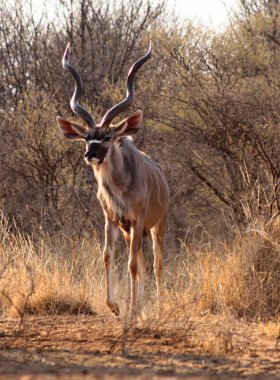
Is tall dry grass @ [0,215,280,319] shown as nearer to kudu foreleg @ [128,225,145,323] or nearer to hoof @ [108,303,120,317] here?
kudu foreleg @ [128,225,145,323]

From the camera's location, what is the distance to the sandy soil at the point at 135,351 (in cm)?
445

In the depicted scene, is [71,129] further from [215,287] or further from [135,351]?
[135,351]

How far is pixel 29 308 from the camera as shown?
A: 7336 mm

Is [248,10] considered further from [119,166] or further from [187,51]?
[119,166]

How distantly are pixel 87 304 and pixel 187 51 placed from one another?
294 inches

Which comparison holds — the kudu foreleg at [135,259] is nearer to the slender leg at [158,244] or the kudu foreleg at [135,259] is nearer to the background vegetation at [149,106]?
the slender leg at [158,244]

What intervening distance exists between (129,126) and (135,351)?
305 cm

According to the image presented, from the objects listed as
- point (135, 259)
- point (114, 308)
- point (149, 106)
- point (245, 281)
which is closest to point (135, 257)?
point (135, 259)

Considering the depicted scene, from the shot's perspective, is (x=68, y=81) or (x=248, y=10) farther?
(x=248, y=10)

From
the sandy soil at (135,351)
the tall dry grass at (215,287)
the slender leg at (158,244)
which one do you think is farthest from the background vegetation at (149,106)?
the sandy soil at (135,351)

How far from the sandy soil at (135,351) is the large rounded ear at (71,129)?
184cm

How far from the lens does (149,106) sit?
14164 mm

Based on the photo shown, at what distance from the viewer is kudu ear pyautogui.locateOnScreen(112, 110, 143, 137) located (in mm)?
7789

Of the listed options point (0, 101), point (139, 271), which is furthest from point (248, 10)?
point (139, 271)
